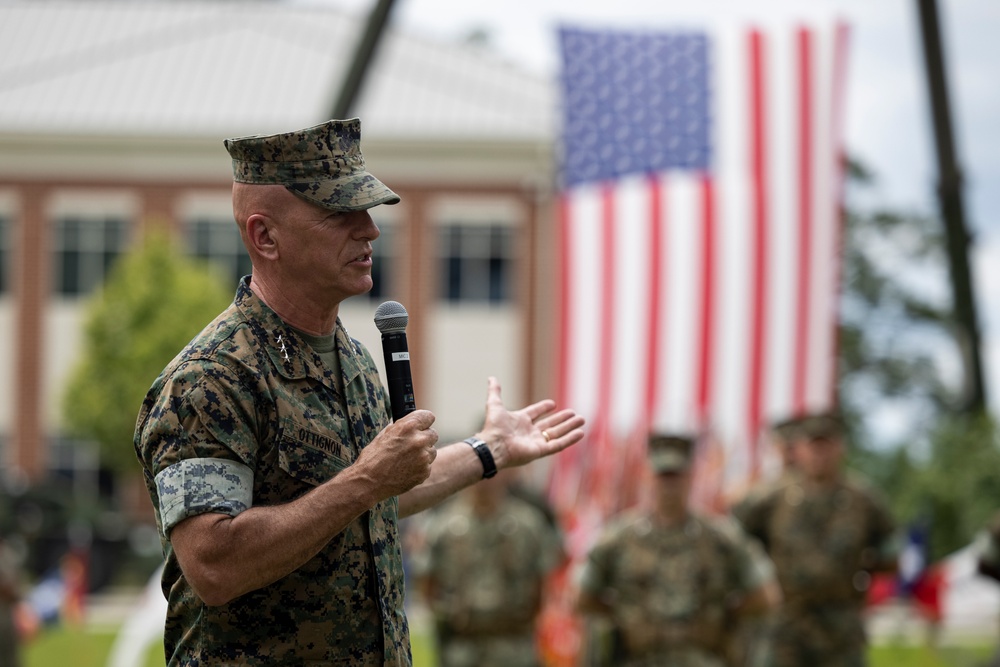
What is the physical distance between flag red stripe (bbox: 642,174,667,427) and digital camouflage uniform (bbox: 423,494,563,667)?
3302 millimetres

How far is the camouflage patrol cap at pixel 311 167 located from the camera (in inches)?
122

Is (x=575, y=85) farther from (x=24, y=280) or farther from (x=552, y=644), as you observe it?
(x=24, y=280)

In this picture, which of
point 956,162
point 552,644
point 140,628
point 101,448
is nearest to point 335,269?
point 140,628

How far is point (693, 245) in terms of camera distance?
12.9 metres

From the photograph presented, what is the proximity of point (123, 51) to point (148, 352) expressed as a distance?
9.50 meters

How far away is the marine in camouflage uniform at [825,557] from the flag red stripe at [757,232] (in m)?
2.87

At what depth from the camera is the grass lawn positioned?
13.6 metres

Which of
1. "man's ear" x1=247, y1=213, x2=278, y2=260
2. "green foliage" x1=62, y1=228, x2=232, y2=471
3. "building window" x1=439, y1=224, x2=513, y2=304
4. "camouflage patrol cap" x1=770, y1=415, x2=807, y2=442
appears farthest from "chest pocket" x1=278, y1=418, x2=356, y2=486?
"building window" x1=439, y1=224, x2=513, y2=304

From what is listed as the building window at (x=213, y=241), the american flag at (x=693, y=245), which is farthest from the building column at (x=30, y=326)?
the american flag at (x=693, y=245)

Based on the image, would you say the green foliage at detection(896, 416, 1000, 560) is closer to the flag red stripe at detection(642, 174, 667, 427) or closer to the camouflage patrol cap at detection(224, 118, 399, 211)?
the flag red stripe at detection(642, 174, 667, 427)

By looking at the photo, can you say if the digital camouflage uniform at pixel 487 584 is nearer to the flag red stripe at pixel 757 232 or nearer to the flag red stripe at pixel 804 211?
the flag red stripe at pixel 757 232

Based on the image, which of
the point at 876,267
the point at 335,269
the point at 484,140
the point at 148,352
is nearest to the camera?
the point at 335,269

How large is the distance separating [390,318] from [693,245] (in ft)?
32.8

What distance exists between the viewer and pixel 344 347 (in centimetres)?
333
